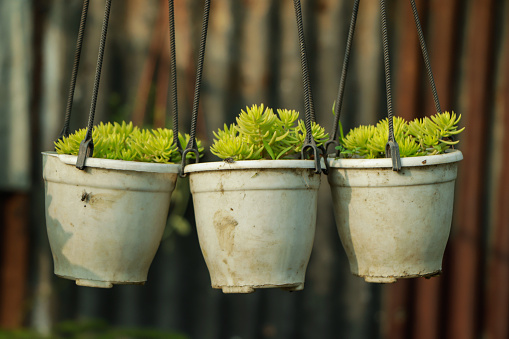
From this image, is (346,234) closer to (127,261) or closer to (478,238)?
(127,261)

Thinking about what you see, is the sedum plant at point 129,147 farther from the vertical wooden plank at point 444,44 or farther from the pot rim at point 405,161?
the vertical wooden plank at point 444,44

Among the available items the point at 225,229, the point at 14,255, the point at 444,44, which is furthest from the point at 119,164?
the point at 444,44

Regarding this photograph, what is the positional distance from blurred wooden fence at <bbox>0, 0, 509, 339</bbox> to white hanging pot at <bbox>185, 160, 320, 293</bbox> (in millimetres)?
1405

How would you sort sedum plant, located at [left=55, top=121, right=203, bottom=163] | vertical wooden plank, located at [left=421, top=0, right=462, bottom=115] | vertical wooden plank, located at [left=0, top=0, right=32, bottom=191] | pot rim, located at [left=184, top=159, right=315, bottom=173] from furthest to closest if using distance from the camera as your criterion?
1. vertical wooden plank, located at [left=421, top=0, right=462, bottom=115]
2. vertical wooden plank, located at [left=0, top=0, right=32, bottom=191]
3. sedum plant, located at [left=55, top=121, right=203, bottom=163]
4. pot rim, located at [left=184, top=159, right=315, bottom=173]

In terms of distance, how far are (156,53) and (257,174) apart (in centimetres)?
162

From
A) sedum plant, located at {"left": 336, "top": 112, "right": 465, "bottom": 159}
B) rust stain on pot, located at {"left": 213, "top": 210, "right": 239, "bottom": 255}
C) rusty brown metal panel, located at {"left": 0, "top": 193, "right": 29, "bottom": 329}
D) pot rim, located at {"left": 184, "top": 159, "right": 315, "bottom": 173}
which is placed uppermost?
sedum plant, located at {"left": 336, "top": 112, "right": 465, "bottom": 159}

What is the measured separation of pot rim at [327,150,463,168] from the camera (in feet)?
4.28

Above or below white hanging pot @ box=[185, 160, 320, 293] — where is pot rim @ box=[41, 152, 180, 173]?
above

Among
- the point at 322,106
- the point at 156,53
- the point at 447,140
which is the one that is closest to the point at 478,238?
the point at 322,106

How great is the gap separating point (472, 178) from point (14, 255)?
84.8 inches

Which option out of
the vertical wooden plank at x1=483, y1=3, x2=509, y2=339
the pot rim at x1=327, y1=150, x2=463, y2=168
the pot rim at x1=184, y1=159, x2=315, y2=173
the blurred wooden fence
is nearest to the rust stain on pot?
the pot rim at x1=184, y1=159, x2=315, y2=173

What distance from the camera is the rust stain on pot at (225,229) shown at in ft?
4.19

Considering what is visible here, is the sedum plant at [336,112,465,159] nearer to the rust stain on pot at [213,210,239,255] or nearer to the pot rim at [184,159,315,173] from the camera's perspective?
the pot rim at [184,159,315,173]

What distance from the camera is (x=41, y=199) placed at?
2.66 meters
